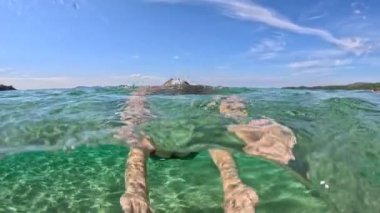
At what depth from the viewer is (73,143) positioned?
11383 mm

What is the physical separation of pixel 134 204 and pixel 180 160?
5035 mm

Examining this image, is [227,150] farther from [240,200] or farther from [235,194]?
[240,200]

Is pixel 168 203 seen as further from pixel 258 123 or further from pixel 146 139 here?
pixel 258 123

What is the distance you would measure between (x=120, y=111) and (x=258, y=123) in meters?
3.90

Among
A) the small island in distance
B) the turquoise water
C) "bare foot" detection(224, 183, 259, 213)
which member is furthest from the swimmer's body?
the small island in distance

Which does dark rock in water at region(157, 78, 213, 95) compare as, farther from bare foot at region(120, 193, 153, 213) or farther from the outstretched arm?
bare foot at region(120, 193, 153, 213)

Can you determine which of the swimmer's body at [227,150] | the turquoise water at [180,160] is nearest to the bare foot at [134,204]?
the swimmer's body at [227,150]

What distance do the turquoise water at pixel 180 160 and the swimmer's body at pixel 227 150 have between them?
0.92 feet

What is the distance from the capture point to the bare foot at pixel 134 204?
222 inches

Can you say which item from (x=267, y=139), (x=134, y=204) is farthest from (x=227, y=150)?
(x=134, y=204)

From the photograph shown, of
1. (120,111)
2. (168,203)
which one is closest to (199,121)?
(120,111)

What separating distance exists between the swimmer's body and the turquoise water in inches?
11.1

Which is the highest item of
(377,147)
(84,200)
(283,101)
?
(283,101)

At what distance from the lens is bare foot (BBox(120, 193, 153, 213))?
5.64 metres
